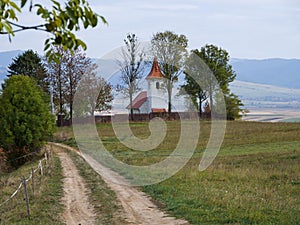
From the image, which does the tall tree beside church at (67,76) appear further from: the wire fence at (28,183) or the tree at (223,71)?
the wire fence at (28,183)

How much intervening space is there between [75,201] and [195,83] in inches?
2326

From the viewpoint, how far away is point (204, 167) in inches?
923

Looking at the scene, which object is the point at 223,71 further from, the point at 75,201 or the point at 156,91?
the point at 75,201

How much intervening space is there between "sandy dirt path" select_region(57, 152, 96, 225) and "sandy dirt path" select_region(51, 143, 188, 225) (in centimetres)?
104

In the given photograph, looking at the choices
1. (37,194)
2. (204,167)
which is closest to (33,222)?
(37,194)

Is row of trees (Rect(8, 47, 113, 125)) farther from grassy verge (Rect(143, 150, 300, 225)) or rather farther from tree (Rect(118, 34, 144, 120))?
grassy verge (Rect(143, 150, 300, 225))

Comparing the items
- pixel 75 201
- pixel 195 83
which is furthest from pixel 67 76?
pixel 75 201

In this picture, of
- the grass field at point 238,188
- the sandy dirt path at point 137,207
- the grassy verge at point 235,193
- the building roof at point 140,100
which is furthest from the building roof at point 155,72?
the sandy dirt path at point 137,207

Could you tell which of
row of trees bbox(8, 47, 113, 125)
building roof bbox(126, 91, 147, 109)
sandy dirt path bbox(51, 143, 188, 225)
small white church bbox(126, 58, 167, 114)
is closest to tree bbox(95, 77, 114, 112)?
row of trees bbox(8, 47, 113, 125)

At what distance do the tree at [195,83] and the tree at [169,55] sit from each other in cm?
201

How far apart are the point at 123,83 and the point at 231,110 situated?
78.6ft

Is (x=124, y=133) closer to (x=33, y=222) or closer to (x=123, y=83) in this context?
(x=123, y=83)

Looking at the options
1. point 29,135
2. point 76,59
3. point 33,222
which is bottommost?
point 33,222

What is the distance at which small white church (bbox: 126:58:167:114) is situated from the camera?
69.4 meters
